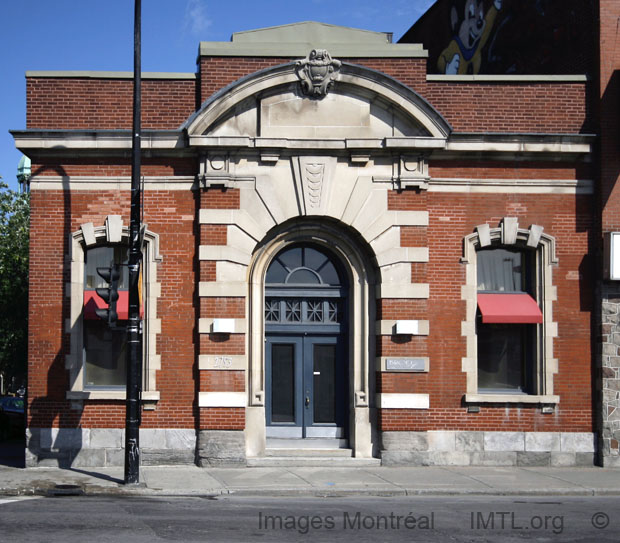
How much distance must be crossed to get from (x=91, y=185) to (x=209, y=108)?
2821mm

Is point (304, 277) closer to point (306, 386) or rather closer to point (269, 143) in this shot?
point (306, 386)

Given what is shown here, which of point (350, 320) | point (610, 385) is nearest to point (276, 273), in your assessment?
point (350, 320)

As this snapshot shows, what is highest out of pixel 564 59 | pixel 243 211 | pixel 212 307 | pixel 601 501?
pixel 564 59

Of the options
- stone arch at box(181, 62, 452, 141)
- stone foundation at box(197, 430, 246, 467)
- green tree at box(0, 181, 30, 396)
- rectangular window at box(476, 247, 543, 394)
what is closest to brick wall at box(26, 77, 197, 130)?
stone arch at box(181, 62, 452, 141)

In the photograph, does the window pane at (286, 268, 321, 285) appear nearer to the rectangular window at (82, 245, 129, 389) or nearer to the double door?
the double door

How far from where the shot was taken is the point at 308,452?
55.7 feet

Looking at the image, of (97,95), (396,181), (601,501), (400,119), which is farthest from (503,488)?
(97,95)

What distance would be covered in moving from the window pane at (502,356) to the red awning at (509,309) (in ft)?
1.99

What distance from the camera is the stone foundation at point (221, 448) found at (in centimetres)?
1633

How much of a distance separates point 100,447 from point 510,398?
26.8 ft

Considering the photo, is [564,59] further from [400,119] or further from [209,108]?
[209,108]

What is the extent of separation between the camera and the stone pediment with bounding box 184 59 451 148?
16.6 m

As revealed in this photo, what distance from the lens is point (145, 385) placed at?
654 inches

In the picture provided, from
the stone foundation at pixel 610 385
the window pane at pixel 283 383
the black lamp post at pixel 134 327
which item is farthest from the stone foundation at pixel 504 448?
the black lamp post at pixel 134 327
